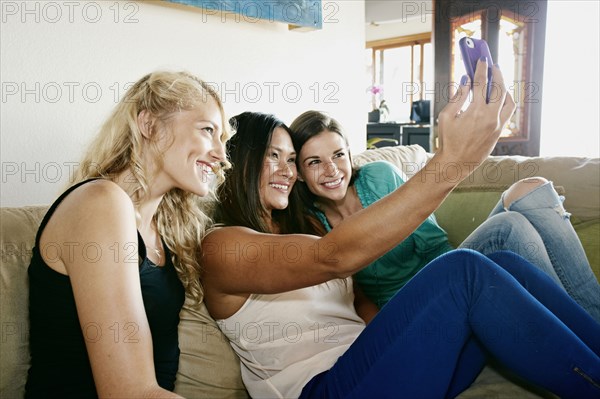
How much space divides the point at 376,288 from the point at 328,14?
1248mm

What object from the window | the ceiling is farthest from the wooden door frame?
the window

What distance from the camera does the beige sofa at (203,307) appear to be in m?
1.05

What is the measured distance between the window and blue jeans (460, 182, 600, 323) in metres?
6.87

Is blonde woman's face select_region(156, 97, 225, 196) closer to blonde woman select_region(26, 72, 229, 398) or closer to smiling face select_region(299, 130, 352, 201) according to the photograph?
blonde woman select_region(26, 72, 229, 398)

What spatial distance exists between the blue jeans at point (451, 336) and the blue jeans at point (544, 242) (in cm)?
35

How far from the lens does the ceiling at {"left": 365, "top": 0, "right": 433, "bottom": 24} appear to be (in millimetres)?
5644

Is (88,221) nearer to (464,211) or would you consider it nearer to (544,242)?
(544,242)

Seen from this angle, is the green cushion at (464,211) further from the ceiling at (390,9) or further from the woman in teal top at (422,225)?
the ceiling at (390,9)

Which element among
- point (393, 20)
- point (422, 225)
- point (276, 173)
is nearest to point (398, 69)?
point (393, 20)

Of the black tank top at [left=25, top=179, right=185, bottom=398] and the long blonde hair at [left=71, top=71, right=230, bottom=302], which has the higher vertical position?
the long blonde hair at [left=71, top=71, right=230, bottom=302]

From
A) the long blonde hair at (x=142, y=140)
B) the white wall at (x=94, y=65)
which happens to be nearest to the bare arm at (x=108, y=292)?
the long blonde hair at (x=142, y=140)

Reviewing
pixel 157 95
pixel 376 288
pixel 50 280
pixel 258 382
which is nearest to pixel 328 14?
pixel 376 288

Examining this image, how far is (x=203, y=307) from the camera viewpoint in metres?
1.33

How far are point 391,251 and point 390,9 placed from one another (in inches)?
213
